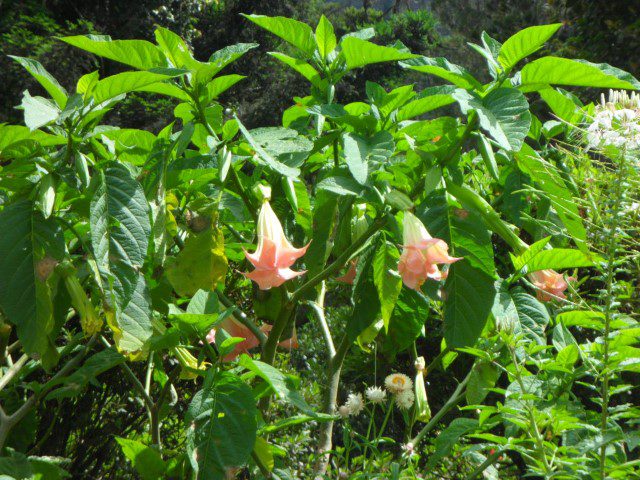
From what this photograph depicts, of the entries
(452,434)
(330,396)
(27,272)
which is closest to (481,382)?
(452,434)

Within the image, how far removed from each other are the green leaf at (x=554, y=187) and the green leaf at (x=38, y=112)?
2.35ft

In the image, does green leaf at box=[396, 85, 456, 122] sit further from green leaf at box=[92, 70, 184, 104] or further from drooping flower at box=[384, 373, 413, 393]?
drooping flower at box=[384, 373, 413, 393]

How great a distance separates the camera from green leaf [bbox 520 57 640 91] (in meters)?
0.98

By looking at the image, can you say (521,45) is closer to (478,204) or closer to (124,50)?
(478,204)

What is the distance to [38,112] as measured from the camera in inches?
37.4

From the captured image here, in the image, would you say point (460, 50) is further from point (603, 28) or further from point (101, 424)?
point (101, 424)

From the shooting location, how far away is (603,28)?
28.0 ft

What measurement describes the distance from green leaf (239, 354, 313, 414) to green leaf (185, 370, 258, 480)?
4cm

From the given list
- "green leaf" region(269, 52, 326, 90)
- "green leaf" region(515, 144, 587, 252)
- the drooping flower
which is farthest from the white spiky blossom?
the drooping flower

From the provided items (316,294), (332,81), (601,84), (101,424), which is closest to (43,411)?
(101,424)

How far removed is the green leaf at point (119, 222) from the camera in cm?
99

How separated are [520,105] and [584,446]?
0.52 meters

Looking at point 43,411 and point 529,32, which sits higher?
point 529,32

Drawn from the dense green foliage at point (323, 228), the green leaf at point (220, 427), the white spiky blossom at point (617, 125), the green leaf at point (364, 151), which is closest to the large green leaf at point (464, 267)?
the dense green foliage at point (323, 228)
